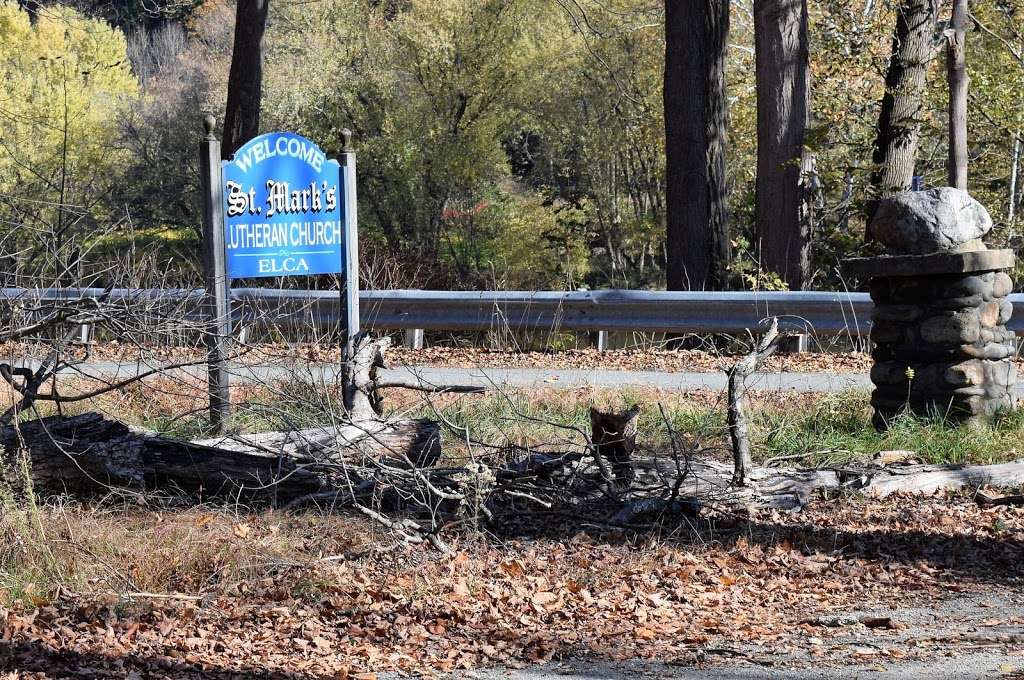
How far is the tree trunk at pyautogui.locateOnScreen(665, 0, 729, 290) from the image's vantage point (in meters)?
14.0

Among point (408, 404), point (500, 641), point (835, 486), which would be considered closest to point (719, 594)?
point (500, 641)

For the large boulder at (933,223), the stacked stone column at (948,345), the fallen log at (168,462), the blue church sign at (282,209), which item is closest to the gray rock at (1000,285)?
the stacked stone column at (948,345)

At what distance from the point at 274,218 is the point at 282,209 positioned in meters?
0.09

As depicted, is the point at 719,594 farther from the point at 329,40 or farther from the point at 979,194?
the point at 329,40

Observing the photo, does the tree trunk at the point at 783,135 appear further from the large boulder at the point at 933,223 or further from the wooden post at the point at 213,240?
the wooden post at the point at 213,240

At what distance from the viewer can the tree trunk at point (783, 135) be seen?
45.3 feet

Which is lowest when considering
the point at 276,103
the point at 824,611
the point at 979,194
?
the point at 824,611

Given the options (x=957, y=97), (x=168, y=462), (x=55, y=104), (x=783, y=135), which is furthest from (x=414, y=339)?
(x=55, y=104)

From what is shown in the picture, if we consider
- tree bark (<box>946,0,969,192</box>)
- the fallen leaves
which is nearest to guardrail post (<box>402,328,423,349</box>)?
the fallen leaves

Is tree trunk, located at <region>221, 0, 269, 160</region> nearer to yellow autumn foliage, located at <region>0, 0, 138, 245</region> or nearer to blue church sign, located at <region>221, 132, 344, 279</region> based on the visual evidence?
yellow autumn foliage, located at <region>0, 0, 138, 245</region>

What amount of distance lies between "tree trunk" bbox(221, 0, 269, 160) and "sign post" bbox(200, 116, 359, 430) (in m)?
7.88

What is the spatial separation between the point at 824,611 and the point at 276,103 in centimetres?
1895

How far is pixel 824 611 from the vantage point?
4969 mm

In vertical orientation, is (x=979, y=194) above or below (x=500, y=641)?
above
